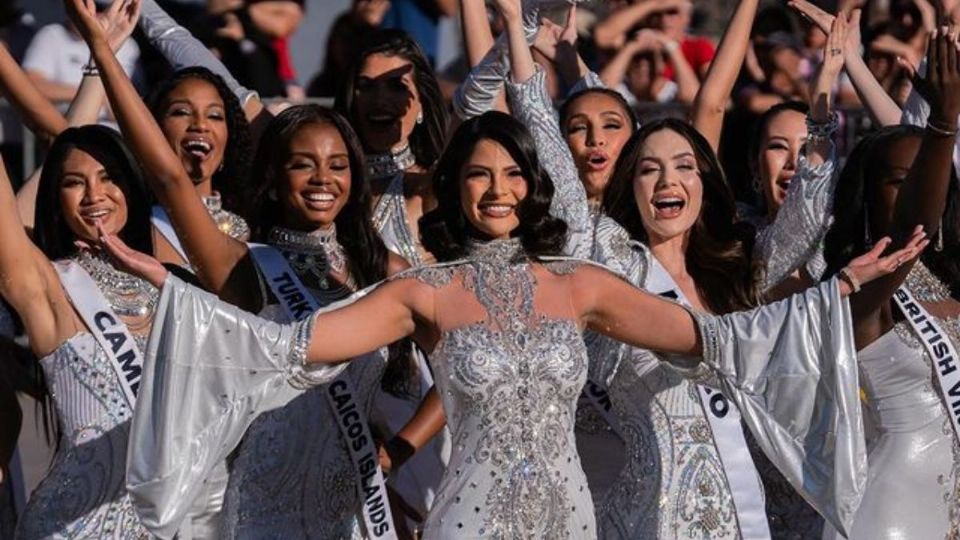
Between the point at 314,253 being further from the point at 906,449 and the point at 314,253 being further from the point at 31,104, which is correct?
the point at 906,449

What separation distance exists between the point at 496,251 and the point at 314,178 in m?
0.79

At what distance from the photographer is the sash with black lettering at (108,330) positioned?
6855mm

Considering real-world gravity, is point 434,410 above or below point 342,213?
below

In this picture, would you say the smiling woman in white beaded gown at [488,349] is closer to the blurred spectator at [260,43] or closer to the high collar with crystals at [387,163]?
the high collar with crystals at [387,163]

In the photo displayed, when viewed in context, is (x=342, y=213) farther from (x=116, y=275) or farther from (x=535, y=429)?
(x=535, y=429)

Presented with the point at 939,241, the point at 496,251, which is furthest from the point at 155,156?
the point at 939,241

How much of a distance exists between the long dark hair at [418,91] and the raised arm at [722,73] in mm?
799

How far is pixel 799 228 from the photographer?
7391mm

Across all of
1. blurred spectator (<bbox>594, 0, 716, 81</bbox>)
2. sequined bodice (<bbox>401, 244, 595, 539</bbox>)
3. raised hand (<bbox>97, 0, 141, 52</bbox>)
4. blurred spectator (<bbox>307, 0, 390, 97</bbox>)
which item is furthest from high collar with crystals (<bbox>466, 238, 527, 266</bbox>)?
blurred spectator (<bbox>594, 0, 716, 81</bbox>)

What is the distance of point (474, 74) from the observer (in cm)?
779

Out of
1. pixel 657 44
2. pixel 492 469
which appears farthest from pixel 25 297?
pixel 657 44

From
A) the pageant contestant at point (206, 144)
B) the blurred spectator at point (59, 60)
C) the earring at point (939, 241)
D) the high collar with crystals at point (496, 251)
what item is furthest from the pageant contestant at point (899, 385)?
the blurred spectator at point (59, 60)

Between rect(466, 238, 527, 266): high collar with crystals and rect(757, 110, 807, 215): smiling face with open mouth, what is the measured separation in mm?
1928

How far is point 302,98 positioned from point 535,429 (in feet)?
15.1
